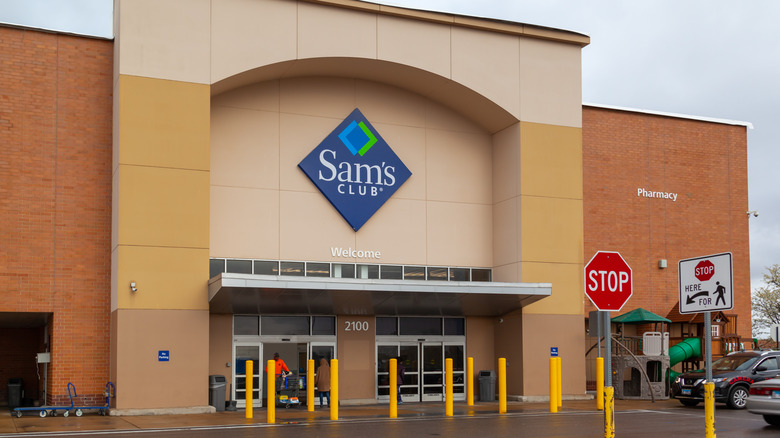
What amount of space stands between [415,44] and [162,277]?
10809mm

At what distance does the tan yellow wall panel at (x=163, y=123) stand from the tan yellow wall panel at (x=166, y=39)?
0.32 meters

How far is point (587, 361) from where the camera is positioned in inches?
1220

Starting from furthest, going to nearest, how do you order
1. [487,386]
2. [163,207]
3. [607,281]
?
[487,386] → [607,281] → [163,207]

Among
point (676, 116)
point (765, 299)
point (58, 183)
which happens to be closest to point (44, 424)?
point (58, 183)

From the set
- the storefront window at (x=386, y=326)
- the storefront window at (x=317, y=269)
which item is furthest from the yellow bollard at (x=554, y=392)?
the storefront window at (x=317, y=269)

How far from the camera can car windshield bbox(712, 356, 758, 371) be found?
2472 cm

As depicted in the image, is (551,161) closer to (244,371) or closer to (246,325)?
(246,325)

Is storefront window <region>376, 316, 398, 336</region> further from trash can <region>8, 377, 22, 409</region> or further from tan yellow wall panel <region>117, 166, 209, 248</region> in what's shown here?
trash can <region>8, 377, 22, 409</region>

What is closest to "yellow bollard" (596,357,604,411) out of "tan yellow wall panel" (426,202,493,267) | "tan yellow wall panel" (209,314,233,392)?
"tan yellow wall panel" (426,202,493,267)

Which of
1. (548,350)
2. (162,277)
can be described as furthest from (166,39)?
(548,350)

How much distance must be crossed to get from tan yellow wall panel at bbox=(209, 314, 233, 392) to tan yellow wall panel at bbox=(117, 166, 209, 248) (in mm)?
2868

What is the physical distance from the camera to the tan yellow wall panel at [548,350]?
2803 cm

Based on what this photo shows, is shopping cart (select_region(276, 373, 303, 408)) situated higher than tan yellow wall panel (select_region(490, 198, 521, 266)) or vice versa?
tan yellow wall panel (select_region(490, 198, 521, 266))

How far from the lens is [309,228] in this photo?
27.2 m
